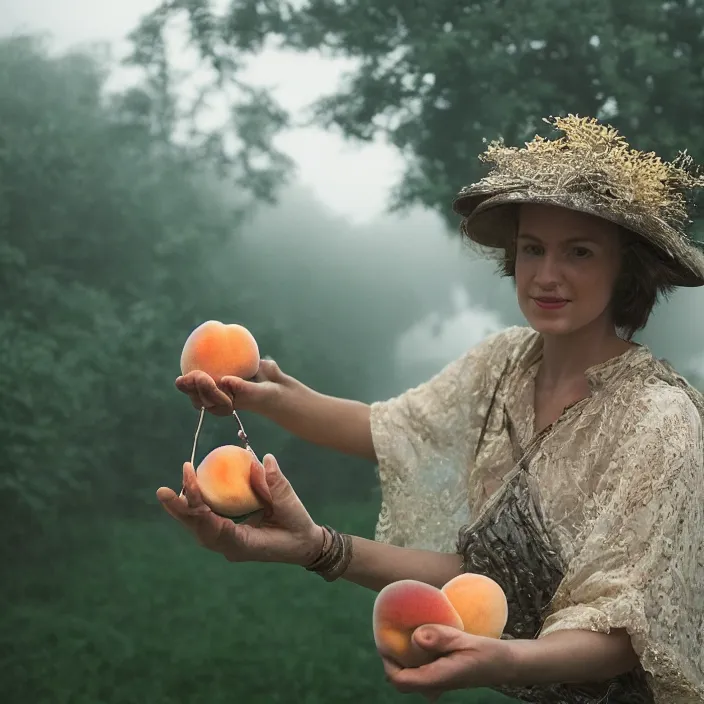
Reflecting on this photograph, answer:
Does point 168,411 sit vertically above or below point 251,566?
above

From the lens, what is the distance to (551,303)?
4.25 feet

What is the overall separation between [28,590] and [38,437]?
0.41m

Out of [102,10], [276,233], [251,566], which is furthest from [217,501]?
[102,10]

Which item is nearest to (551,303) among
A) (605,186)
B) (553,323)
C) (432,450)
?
(553,323)

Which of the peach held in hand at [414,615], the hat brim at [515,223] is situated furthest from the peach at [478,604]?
the hat brim at [515,223]

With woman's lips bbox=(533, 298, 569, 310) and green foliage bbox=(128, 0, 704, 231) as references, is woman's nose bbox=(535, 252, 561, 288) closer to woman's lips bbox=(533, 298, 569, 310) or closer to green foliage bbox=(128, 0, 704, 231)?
woman's lips bbox=(533, 298, 569, 310)

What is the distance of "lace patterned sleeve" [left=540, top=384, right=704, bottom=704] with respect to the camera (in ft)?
3.66

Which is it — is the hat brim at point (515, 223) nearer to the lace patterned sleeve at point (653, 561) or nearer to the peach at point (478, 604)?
the lace patterned sleeve at point (653, 561)

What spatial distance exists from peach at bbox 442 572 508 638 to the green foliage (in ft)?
6.07

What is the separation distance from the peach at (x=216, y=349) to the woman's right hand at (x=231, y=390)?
0.07ft

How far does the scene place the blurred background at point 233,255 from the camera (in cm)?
262

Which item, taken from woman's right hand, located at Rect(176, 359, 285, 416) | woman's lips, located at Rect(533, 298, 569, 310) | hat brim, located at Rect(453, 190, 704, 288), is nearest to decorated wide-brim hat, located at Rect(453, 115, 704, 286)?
hat brim, located at Rect(453, 190, 704, 288)

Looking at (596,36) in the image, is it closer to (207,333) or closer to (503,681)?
(207,333)

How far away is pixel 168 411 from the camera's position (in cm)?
276
